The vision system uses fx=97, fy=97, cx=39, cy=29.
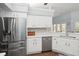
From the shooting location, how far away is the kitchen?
164cm

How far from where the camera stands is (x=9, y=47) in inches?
73.2

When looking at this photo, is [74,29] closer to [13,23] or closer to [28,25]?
[28,25]

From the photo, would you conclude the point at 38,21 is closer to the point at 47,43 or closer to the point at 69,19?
the point at 47,43

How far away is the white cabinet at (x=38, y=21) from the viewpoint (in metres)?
1.75

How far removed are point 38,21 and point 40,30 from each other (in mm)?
194

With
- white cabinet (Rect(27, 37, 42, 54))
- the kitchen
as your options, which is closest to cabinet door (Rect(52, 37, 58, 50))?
the kitchen

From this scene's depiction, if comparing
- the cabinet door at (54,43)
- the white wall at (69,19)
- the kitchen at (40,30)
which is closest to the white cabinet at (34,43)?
the kitchen at (40,30)

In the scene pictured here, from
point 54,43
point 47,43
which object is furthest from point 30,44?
point 54,43

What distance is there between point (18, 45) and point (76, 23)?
115 centimetres

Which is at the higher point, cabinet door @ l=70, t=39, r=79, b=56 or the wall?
the wall

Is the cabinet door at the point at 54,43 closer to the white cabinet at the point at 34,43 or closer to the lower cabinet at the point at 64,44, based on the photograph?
the lower cabinet at the point at 64,44

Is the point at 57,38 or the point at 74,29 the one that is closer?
the point at 74,29

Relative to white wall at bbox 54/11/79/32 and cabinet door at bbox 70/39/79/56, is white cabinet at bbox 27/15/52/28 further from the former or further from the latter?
cabinet door at bbox 70/39/79/56

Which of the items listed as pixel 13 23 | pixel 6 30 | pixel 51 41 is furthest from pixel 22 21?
pixel 51 41
